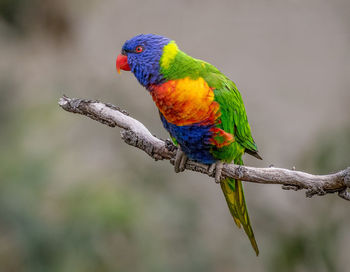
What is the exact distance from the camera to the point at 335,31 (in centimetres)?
440

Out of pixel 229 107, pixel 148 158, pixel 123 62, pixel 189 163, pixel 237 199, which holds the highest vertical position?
pixel 123 62

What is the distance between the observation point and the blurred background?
269 centimetres

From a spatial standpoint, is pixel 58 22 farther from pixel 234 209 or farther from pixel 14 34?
pixel 234 209

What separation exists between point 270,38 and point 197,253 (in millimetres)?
2547

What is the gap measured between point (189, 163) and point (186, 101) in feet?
1.09

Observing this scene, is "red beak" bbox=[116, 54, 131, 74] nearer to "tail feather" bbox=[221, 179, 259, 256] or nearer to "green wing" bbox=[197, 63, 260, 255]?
"green wing" bbox=[197, 63, 260, 255]

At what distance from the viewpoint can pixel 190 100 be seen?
1.63 meters

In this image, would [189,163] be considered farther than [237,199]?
No

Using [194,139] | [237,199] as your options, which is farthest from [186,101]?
[237,199]

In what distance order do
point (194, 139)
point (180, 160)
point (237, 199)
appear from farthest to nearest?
1. point (237, 199)
2. point (180, 160)
3. point (194, 139)

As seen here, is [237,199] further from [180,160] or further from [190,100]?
[190,100]

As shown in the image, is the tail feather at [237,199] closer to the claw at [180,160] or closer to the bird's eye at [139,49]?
the claw at [180,160]

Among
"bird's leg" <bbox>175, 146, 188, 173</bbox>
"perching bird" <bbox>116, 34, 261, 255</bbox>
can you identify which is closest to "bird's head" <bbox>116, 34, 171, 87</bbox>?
"perching bird" <bbox>116, 34, 261, 255</bbox>

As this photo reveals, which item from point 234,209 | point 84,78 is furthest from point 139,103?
point 234,209
